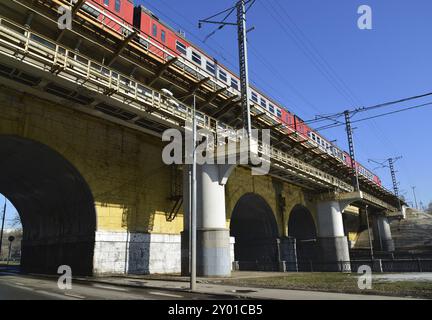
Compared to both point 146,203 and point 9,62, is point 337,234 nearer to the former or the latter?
point 146,203

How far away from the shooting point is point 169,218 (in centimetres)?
2972

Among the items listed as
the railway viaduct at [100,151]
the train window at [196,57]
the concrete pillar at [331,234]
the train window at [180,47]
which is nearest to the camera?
the railway viaduct at [100,151]

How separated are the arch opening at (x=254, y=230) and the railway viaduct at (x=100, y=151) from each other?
4.55 m

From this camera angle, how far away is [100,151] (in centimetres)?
2552

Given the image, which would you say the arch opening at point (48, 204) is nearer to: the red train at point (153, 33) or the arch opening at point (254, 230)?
the red train at point (153, 33)

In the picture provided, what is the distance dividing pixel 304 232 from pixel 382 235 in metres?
32.8

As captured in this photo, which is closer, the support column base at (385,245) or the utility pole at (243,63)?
the utility pole at (243,63)

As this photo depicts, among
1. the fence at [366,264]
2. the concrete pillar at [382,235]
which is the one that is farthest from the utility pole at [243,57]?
the concrete pillar at [382,235]

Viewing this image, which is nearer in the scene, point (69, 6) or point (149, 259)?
point (69, 6)

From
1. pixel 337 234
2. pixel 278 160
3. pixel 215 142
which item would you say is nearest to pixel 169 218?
pixel 215 142

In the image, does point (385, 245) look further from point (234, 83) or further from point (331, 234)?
point (234, 83)

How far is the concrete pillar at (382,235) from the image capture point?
77.6 meters

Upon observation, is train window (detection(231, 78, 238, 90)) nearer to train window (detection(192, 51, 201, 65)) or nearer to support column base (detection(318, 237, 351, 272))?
train window (detection(192, 51, 201, 65))

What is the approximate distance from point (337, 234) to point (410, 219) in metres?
56.4
